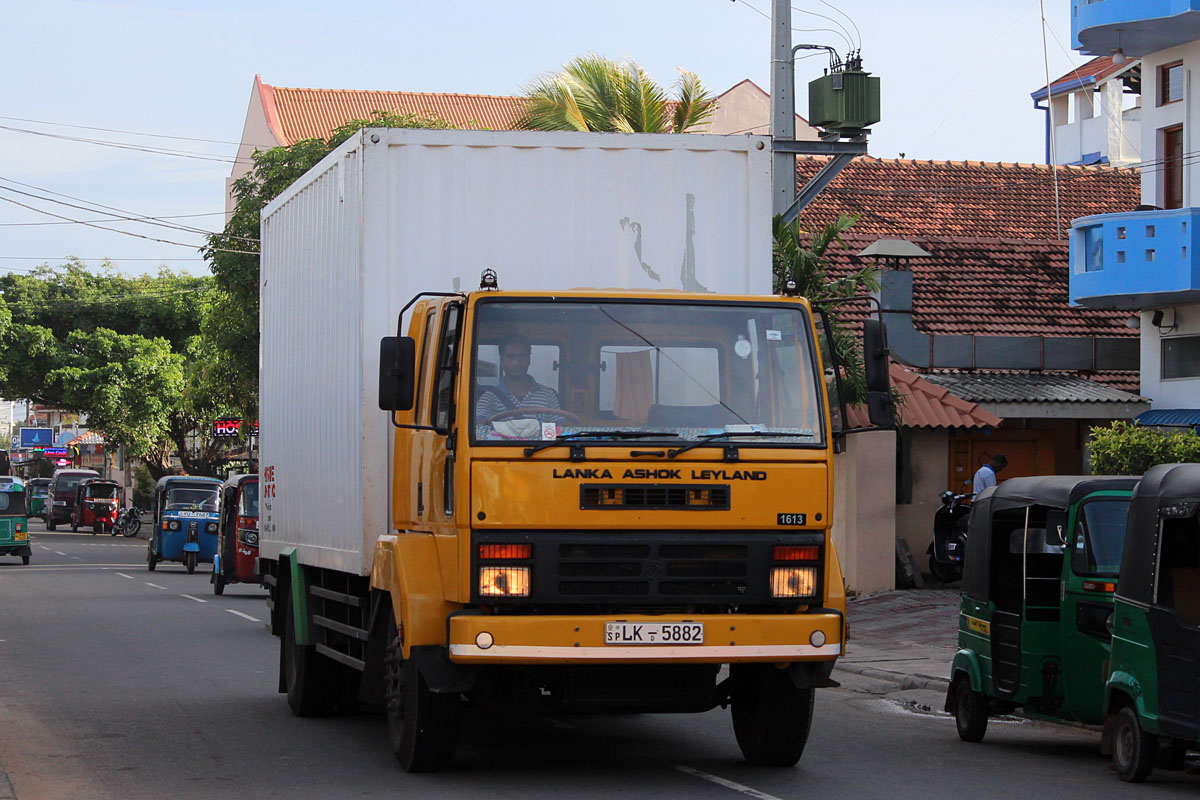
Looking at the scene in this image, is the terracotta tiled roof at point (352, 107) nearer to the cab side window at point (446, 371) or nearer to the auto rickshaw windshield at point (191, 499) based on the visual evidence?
the auto rickshaw windshield at point (191, 499)

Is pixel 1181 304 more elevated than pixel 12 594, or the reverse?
pixel 1181 304

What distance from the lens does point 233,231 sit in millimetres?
35531

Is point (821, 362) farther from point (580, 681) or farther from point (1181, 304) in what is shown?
point (1181, 304)

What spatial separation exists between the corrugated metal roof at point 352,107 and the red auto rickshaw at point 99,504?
14374 mm

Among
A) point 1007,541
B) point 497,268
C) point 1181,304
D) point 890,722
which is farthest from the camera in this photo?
point 1181,304

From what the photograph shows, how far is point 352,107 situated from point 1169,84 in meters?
44.1

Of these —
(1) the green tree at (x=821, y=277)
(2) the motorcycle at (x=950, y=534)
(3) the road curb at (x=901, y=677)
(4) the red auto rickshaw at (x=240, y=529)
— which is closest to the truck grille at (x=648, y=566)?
(3) the road curb at (x=901, y=677)

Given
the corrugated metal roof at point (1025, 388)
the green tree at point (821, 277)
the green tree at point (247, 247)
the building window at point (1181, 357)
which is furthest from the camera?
the green tree at point (247, 247)

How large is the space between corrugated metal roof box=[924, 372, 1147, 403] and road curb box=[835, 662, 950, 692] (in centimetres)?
Answer: 925

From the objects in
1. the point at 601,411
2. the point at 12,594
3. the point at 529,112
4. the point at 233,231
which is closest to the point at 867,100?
the point at 529,112

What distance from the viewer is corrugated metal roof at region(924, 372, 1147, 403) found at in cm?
2488

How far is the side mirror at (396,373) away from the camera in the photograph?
8922mm

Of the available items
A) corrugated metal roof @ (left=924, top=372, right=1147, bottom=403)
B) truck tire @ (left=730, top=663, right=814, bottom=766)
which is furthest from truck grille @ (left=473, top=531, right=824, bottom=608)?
corrugated metal roof @ (left=924, top=372, right=1147, bottom=403)

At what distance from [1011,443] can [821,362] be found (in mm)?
18217
